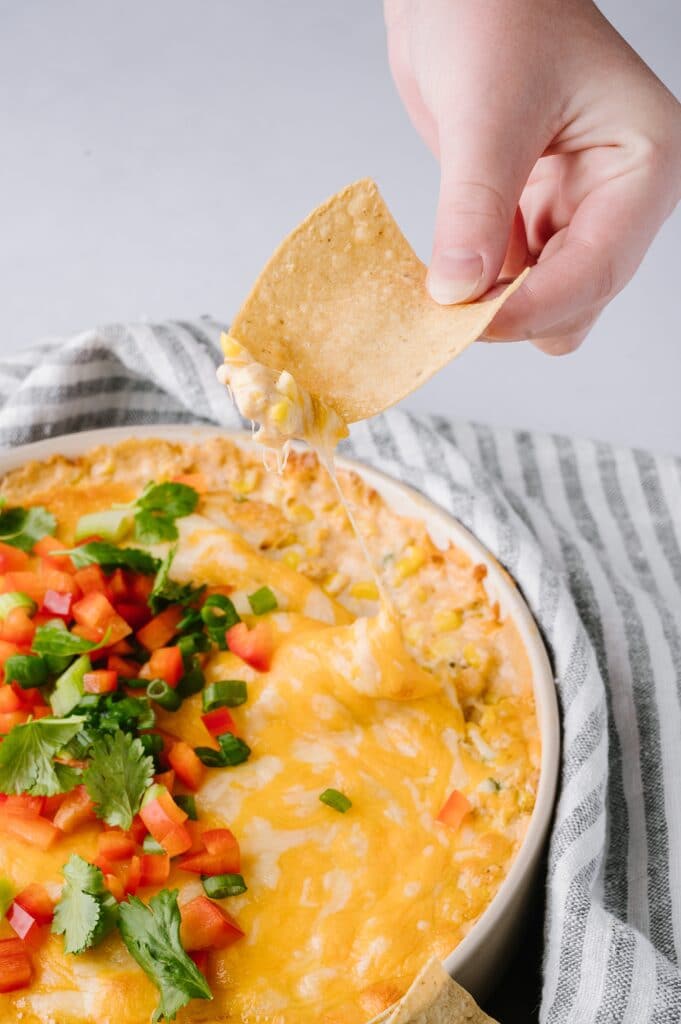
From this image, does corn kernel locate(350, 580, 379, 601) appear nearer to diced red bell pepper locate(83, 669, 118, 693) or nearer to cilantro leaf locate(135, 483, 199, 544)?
cilantro leaf locate(135, 483, 199, 544)

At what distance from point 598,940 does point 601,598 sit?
45.6 inches

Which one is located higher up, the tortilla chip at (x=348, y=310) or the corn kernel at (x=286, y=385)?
the tortilla chip at (x=348, y=310)

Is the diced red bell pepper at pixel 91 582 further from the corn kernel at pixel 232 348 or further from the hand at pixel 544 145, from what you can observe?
the hand at pixel 544 145

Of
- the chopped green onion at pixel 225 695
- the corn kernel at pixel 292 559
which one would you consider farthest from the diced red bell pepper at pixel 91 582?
the corn kernel at pixel 292 559

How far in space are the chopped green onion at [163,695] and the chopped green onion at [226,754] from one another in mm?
158

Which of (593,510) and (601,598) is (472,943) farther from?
(593,510)

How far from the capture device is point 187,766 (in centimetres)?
260

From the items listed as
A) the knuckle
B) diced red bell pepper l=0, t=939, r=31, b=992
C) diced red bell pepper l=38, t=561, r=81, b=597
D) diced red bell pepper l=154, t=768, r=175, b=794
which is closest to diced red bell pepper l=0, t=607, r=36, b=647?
diced red bell pepper l=38, t=561, r=81, b=597

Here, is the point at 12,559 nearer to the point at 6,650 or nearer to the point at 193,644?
the point at 6,650

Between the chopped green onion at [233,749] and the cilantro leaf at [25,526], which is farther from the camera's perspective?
the cilantro leaf at [25,526]

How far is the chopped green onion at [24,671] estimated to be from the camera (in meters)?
2.76

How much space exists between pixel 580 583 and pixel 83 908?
1.66 m

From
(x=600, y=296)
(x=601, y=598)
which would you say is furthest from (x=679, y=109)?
(x=601, y=598)

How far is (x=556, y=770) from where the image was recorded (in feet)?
8.54
